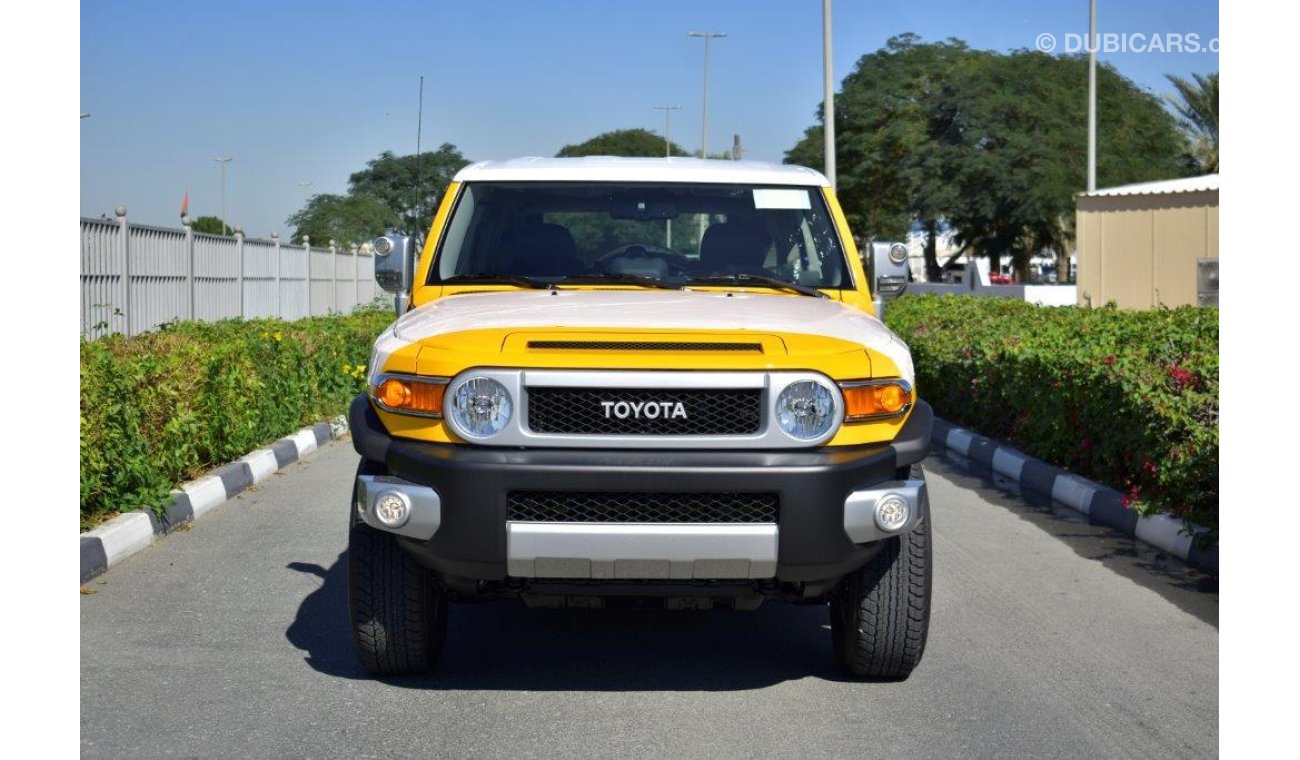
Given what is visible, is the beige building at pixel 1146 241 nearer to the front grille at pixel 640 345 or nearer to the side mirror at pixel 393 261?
the side mirror at pixel 393 261

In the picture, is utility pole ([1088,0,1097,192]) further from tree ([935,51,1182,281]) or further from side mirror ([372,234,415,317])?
side mirror ([372,234,415,317])

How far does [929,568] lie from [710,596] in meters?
0.79

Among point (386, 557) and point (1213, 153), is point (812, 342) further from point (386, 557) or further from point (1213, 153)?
point (1213, 153)

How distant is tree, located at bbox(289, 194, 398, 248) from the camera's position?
35.2 metres

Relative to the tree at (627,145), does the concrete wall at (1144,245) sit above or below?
below

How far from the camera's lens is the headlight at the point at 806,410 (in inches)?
197

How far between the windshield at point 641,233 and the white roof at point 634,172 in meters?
0.03

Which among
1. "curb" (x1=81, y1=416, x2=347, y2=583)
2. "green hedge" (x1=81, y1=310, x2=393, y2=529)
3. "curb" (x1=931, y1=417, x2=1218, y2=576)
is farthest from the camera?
"green hedge" (x1=81, y1=310, x2=393, y2=529)

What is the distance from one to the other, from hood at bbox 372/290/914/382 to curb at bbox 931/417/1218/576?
9.88 feet

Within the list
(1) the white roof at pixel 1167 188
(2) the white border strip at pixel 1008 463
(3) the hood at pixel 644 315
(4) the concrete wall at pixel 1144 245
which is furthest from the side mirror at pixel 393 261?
(1) the white roof at pixel 1167 188

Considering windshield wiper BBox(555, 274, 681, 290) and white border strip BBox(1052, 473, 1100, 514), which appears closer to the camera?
windshield wiper BBox(555, 274, 681, 290)

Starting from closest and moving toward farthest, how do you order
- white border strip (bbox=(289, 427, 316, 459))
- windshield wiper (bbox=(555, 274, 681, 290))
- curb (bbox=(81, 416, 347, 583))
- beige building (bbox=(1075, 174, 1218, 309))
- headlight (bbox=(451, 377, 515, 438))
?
1. headlight (bbox=(451, 377, 515, 438))
2. windshield wiper (bbox=(555, 274, 681, 290))
3. curb (bbox=(81, 416, 347, 583))
4. white border strip (bbox=(289, 427, 316, 459))
5. beige building (bbox=(1075, 174, 1218, 309))

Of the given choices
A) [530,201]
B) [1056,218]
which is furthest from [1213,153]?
[530,201]

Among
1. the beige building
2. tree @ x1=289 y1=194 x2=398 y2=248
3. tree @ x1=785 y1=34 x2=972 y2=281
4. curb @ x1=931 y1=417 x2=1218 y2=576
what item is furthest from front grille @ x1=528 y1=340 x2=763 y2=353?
tree @ x1=785 y1=34 x2=972 y2=281
